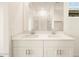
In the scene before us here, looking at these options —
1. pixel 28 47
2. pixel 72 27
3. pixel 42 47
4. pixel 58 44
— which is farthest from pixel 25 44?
pixel 72 27

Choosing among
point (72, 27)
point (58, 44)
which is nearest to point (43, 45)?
point (58, 44)

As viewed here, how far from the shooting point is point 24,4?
124cm

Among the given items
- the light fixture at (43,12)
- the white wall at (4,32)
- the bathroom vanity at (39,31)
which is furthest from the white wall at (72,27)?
the white wall at (4,32)

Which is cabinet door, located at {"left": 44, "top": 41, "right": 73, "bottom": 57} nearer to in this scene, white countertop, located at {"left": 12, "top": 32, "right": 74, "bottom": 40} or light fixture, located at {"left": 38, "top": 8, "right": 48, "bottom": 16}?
white countertop, located at {"left": 12, "top": 32, "right": 74, "bottom": 40}

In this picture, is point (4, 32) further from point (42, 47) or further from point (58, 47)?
point (58, 47)

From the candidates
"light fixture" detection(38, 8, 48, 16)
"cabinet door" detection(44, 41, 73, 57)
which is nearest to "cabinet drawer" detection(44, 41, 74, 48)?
"cabinet door" detection(44, 41, 73, 57)

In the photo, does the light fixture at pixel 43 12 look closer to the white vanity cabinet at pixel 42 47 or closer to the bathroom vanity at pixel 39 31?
the bathroom vanity at pixel 39 31

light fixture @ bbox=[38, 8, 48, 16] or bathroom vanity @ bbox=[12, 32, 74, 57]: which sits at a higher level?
light fixture @ bbox=[38, 8, 48, 16]

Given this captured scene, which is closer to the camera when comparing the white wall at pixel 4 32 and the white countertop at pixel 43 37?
the white wall at pixel 4 32

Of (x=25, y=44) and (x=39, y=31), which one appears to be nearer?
(x=25, y=44)

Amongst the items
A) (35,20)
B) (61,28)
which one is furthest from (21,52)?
(61,28)

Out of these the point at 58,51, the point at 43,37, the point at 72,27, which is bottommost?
the point at 58,51

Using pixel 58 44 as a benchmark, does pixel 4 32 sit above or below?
above

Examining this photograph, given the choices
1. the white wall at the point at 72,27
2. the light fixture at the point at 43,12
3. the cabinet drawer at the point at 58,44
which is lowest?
the cabinet drawer at the point at 58,44
